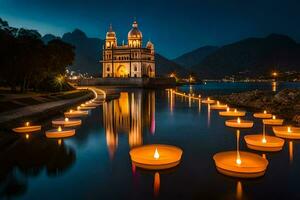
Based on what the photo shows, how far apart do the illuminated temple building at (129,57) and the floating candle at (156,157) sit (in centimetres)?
11778

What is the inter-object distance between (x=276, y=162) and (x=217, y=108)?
2532cm

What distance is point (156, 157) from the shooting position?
15.3 m

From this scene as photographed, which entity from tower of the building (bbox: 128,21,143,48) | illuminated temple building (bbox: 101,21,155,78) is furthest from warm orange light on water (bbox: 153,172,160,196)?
tower of the building (bbox: 128,21,143,48)

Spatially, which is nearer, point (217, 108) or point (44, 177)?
point (44, 177)

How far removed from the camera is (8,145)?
1975 centimetres

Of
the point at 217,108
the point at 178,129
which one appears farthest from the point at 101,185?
the point at 217,108

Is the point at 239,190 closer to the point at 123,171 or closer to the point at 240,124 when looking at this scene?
the point at 123,171

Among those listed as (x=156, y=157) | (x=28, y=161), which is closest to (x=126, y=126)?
(x=28, y=161)

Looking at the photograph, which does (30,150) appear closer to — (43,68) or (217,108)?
(217,108)

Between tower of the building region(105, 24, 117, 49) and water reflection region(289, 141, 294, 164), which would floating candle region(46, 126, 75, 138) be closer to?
water reflection region(289, 141, 294, 164)

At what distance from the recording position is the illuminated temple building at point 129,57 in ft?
446

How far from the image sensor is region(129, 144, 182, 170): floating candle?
14.9m

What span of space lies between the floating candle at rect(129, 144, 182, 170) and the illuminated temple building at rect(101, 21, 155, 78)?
118m

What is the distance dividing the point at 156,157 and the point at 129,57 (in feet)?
406
